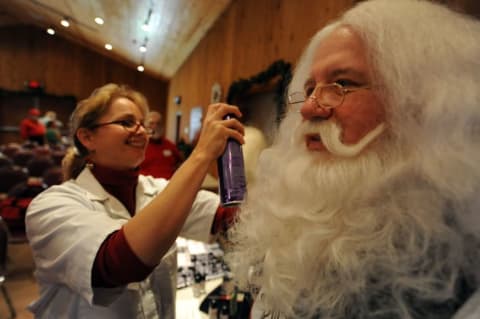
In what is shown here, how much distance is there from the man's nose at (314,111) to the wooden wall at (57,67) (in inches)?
335

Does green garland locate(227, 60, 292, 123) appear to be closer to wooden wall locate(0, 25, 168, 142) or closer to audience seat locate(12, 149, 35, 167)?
audience seat locate(12, 149, 35, 167)

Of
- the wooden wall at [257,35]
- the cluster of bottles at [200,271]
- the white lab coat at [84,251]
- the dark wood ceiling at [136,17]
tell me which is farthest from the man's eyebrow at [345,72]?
the dark wood ceiling at [136,17]

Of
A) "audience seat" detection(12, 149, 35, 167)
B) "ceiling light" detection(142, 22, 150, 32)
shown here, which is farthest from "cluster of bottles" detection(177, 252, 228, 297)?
"ceiling light" detection(142, 22, 150, 32)

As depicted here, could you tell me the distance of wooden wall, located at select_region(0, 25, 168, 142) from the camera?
7402 millimetres

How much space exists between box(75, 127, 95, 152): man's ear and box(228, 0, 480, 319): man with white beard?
68cm

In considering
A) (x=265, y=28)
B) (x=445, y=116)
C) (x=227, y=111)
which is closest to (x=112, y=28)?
(x=265, y=28)

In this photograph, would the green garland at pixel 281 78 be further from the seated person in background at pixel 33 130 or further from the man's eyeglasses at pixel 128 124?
the seated person in background at pixel 33 130

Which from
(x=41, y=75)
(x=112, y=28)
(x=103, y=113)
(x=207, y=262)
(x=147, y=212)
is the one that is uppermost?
(x=41, y=75)

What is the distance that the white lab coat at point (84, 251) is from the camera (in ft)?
2.02

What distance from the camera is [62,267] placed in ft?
2.13

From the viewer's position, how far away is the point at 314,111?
556 mm

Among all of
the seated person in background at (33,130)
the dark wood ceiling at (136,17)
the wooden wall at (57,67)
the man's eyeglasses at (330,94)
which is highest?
the wooden wall at (57,67)

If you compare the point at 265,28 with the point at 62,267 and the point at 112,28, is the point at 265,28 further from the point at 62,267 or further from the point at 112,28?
the point at 112,28

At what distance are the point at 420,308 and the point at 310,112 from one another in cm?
38
